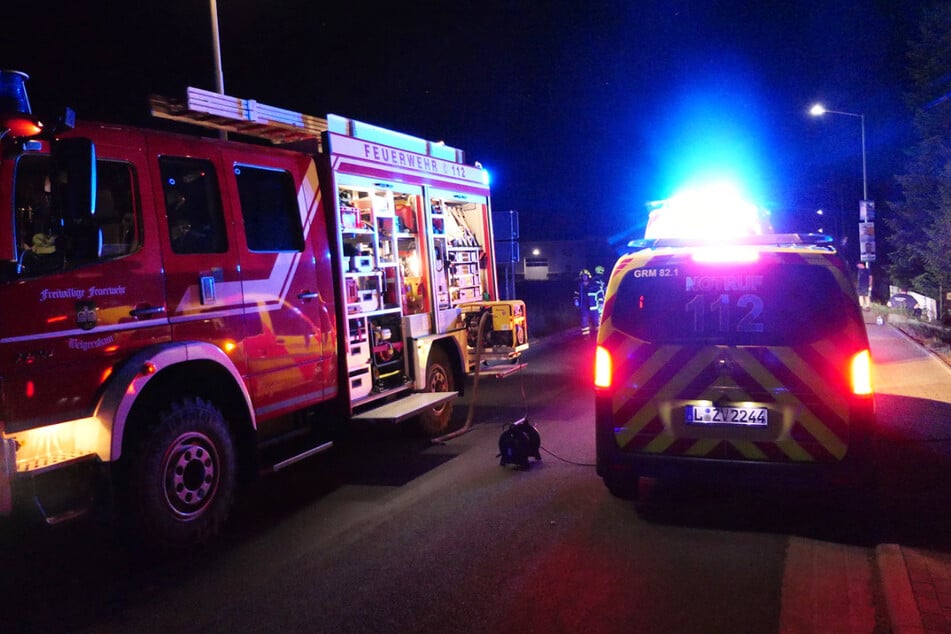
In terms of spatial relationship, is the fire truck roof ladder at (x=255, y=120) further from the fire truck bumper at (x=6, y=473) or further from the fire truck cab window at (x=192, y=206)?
A: the fire truck bumper at (x=6, y=473)

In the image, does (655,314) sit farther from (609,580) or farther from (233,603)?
(233,603)

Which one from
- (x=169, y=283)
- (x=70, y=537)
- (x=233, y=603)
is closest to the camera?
(x=233, y=603)

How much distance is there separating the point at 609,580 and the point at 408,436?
4731 mm

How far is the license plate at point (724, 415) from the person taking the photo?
5.21 metres

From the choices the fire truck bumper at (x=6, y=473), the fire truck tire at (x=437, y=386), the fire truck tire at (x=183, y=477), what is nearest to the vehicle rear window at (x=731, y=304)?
the fire truck tire at (x=183, y=477)

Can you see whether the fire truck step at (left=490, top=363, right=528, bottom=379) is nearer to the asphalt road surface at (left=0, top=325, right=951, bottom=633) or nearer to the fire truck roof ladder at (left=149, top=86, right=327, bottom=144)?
the asphalt road surface at (left=0, top=325, right=951, bottom=633)

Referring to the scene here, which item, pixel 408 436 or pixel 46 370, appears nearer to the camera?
pixel 46 370

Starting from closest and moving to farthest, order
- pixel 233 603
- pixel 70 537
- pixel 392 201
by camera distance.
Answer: pixel 233 603, pixel 70 537, pixel 392 201

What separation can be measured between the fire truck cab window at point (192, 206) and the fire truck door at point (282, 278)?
176mm

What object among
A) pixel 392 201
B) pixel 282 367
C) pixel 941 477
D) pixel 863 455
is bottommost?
pixel 941 477

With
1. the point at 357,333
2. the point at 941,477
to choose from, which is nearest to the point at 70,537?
the point at 357,333

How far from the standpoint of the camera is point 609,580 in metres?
4.62

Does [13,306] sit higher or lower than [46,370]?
higher

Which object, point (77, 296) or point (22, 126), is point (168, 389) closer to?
point (77, 296)
